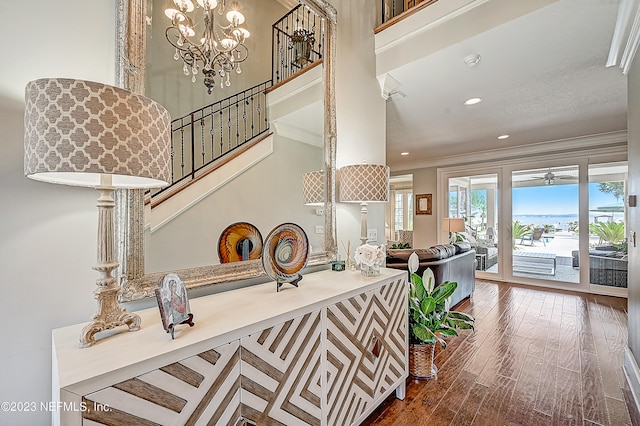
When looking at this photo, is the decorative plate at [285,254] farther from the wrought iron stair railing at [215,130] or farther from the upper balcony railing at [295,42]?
the upper balcony railing at [295,42]

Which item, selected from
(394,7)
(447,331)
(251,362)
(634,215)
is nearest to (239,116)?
(251,362)

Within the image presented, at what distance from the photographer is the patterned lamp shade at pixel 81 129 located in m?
0.72

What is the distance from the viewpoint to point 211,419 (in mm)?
906

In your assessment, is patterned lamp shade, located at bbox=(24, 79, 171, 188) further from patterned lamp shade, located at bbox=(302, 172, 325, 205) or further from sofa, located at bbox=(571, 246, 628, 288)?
sofa, located at bbox=(571, 246, 628, 288)

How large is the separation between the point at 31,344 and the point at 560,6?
→ 3.12 m

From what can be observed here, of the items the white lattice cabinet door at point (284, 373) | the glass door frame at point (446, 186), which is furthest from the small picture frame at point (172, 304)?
the glass door frame at point (446, 186)

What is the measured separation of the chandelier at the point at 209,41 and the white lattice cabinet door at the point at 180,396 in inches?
49.0

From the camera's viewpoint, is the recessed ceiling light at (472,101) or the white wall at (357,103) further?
the recessed ceiling light at (472,101)

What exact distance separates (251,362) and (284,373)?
19 centimetres

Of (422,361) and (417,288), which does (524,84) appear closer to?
(417,288)

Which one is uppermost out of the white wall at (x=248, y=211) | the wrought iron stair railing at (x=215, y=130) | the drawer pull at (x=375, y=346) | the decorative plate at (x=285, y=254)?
the wrought iron stair railing at (x=215, y=130)

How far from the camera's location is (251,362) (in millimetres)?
1018

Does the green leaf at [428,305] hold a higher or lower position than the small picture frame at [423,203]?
lower

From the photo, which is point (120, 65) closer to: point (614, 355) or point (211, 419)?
point (211, 419)
